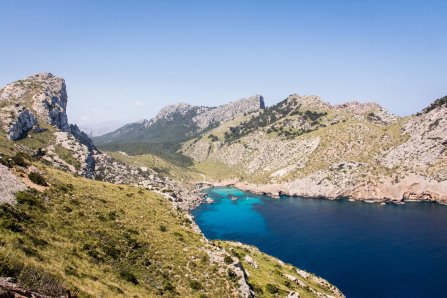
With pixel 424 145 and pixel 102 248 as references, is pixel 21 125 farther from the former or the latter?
pixel 424 145

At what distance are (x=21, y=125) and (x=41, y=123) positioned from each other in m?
25.4

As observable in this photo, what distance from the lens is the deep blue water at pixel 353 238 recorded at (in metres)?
80.8

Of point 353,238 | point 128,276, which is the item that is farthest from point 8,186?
point 353,238

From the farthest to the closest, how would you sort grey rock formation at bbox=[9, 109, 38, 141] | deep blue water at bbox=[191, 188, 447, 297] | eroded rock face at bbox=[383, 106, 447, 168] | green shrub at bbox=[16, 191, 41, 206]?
1. eroded rock face at bbox=[383, 106, 447, 168]
2. grey rock formation at bbox=[9, 109, 38, 141]
3. deep blue water at bbox=[191, 188, 447, 297]
4. green shrub at bbox=[16, 191, 41, 206]

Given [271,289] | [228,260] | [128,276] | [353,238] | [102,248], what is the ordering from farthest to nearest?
[353,238], [271,289], [228,260], [102,248], [128,276]

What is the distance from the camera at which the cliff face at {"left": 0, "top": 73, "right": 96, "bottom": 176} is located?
12388cm

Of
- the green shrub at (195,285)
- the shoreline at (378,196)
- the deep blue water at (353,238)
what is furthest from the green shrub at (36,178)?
the shoreline at (378,196)

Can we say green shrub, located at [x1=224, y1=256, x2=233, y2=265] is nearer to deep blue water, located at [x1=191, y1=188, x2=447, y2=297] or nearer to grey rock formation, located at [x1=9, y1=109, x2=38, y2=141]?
deep blue water, located at [x1=191, y1=188, x2=447, y2=297]

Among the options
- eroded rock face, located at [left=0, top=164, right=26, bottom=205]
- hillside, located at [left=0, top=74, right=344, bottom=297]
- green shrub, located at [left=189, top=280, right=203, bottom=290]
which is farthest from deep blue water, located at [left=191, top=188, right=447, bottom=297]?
eroded rock face, located at [left=0, top=164, right=26, bottom=205]

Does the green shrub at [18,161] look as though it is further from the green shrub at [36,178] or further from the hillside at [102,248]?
the green shrub at [36,178]

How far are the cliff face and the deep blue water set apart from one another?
82022mm

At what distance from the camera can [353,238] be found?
Result: 113 meters

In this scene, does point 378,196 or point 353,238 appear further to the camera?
point 378,196

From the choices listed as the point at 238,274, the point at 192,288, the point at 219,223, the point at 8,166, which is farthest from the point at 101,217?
the point at 219,223
